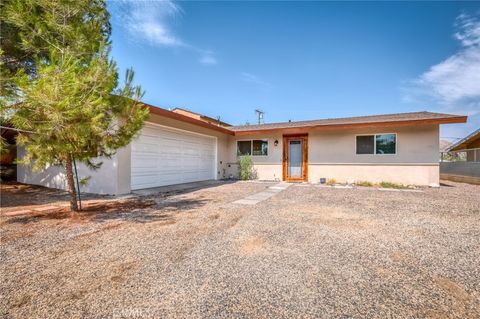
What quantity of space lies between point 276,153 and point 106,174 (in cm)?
838

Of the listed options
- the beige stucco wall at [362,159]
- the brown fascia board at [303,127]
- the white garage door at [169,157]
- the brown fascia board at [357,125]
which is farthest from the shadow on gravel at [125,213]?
the beige stucco wall at [362,159]

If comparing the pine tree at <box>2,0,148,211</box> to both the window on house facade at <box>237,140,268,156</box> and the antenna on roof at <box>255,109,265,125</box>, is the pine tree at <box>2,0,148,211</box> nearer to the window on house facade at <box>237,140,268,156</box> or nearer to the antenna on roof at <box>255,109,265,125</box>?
the window on house facade at <box>237,140,268,156</box>

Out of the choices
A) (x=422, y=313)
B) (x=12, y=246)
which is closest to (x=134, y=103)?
(x=12, y=246)

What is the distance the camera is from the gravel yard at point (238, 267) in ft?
6.04

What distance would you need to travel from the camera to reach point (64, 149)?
3938mm

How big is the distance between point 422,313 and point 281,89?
18.4 m

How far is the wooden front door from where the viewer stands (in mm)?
12266

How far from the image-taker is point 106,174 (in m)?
7.37

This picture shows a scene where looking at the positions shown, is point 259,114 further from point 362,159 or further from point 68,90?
point 68,90

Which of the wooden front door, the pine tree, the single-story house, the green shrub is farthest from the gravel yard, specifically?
the green shrub

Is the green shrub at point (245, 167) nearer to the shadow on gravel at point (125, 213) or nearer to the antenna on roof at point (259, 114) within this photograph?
the shadow on gravel at point (125, 213)

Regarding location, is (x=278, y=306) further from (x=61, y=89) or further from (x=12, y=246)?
(x=61, y=89)

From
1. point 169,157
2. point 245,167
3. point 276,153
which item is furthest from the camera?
point 245,167

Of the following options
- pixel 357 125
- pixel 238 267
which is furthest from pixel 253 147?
pixel 238 267
